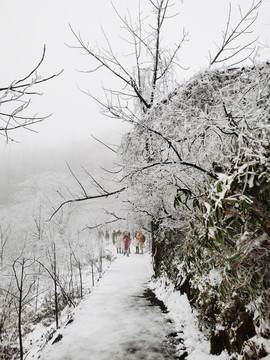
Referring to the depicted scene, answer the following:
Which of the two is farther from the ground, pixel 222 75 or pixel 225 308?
pixel 222 75

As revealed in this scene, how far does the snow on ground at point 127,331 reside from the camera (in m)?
4.15

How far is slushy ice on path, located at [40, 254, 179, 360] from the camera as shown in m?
4.21

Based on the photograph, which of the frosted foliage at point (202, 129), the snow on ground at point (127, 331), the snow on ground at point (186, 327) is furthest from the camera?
the snow on ground at point (127, 331)

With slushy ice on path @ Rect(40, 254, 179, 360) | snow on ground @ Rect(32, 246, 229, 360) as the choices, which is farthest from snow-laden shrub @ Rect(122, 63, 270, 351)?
slushy ice on path @ Rect(40, 254, 179, 360)

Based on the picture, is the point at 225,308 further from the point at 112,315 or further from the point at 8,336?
the point at 8,336

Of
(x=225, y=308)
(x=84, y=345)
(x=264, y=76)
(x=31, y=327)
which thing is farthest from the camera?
(x=31, y=327)

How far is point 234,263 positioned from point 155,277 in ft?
25.5

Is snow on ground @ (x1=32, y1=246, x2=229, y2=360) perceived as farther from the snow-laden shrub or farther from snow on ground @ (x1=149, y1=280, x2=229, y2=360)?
the snow-laden shrub

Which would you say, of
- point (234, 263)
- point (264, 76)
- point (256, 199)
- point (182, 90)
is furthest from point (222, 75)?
point (234, 263)

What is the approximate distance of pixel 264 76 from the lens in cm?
285

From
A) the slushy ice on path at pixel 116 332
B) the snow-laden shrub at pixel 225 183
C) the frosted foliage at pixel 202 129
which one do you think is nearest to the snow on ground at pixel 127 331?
the slushy ice on path at pixel 116 332

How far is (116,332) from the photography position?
5051mm

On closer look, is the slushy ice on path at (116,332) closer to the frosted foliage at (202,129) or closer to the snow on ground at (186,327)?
the snow on ground at (186,327)

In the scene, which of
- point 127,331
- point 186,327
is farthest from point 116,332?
point 186,327
